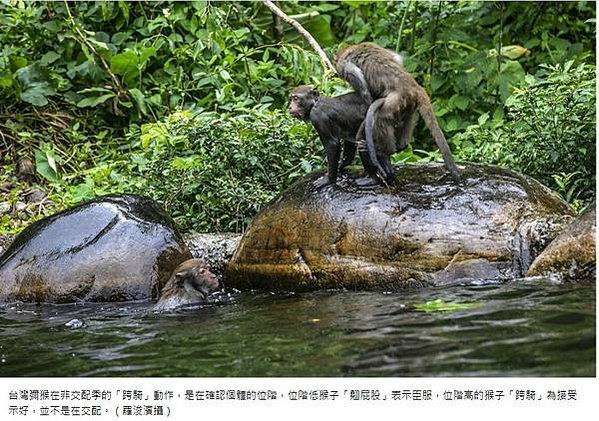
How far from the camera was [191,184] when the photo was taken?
9172 mm

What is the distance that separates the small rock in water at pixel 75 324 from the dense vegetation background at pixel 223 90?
2.47 metres

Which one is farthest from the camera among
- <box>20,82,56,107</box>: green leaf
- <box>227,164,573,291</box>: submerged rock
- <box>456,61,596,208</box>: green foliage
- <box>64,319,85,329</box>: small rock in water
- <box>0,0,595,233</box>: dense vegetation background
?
<box>20,82,56,107</box>: green leaf

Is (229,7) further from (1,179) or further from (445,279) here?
(445,279)

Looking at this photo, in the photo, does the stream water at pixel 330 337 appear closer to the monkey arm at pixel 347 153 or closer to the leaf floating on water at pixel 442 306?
the leaf floating on water at pixel 442 306

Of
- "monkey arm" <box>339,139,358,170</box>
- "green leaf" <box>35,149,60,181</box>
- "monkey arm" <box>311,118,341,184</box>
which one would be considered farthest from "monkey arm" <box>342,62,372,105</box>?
"green leaf" <box>35,149,60,181</box>

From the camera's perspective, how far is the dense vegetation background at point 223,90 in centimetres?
918

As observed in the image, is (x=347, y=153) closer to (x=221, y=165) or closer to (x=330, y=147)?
(x=330, y=147)

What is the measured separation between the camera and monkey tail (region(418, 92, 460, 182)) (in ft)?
23.4

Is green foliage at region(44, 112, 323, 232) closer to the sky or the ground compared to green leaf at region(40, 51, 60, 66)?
closer to the ground

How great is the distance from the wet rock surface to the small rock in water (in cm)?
91

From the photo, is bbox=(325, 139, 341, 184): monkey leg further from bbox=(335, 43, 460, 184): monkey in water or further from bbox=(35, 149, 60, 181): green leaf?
bbox=(35, 149, 60, 181): green leaf

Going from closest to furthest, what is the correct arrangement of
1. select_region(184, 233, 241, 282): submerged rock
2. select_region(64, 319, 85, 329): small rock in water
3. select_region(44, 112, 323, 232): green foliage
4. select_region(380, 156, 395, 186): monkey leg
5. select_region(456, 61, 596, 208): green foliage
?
select_region(64, 319, 85, 329): small rock in water
select_region(380, 156, 395, 186): monkey leg
select_region(184, 233, 241, 282): submerged rock
select_region(456, 61, 596, 208): green foliage
select_region(44, 112, 323, 232): green foliage
